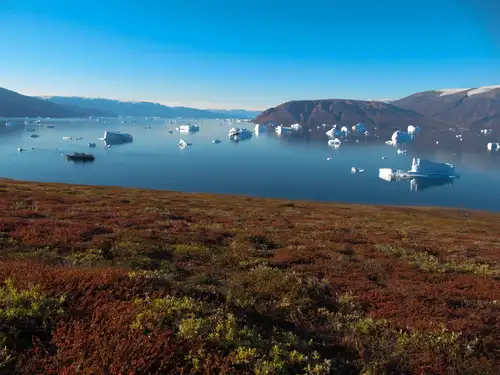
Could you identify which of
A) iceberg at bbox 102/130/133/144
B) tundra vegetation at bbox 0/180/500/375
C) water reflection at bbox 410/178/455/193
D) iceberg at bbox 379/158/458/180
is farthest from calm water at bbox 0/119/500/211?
tundra vegetation at bbox 0/180/500/375

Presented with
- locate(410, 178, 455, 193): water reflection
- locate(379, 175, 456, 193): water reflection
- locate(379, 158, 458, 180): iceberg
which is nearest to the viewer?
locate(410, 178, 455, 193): water reflection

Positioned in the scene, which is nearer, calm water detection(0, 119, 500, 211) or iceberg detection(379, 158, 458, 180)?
calm water detection(0, 119, 500, 211)

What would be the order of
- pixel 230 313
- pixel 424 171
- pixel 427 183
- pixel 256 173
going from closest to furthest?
pixel 230 313 < pixel 427 183 < pixel 424 171 < pixel 256 173

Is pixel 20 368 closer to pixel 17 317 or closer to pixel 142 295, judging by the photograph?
pixel 17 317

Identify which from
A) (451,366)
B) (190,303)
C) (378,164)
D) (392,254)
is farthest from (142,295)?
(378,164)

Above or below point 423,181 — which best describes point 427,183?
below

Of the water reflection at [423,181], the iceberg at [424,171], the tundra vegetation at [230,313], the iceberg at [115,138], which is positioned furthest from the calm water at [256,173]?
the tundra vegetation at [230,313]

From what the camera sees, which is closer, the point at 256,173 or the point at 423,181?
the point at 423,181

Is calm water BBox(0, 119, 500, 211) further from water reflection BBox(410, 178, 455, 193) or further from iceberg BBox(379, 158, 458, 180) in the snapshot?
iceberg BBox(379, 158, 458, 180)

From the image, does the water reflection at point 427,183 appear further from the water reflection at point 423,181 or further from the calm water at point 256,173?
the calm water at point 256,173

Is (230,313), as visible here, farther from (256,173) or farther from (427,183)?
(427,183)

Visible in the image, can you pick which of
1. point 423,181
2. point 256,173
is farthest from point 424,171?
point 256,173
